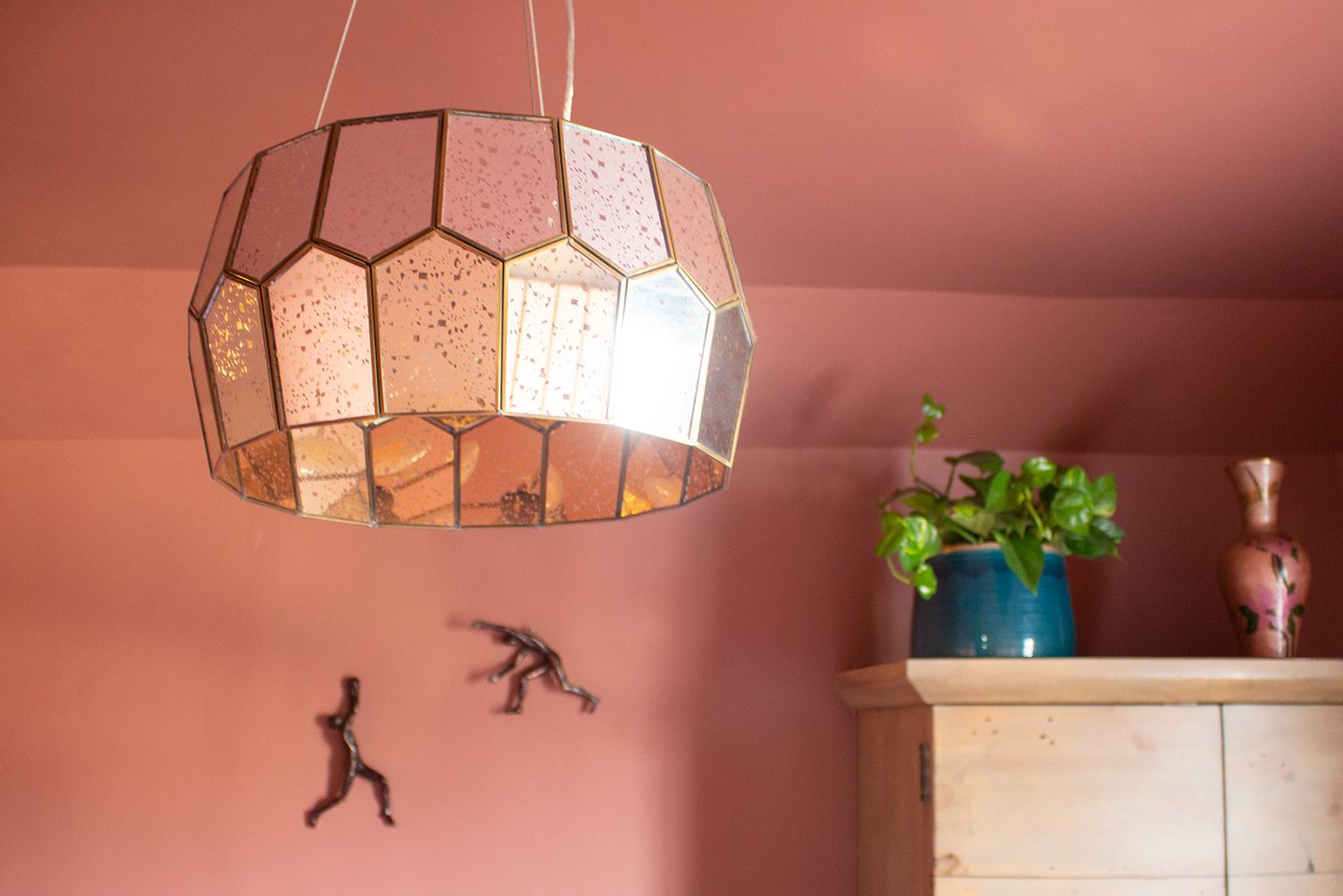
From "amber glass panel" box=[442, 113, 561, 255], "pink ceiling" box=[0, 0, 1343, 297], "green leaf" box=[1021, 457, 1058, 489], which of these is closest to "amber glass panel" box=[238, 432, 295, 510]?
"amber glass panel" box=[442, 113, 561, 255]

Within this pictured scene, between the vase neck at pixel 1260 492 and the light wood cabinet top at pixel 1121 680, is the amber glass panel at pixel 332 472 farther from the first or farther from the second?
the vase neck at pixel 1260 492

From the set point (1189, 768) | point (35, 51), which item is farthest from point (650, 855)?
point (35, 51)

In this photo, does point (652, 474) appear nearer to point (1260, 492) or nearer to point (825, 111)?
point (825, 111)

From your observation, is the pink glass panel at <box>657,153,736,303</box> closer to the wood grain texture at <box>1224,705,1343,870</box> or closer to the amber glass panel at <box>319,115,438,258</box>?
the amber glass panel at <box>319,115,438,258</box>

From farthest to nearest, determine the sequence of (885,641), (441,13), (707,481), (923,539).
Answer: (885,641), (923,539), (441,13), (707,481)

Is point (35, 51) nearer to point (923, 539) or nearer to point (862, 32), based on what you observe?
point (862, 32)

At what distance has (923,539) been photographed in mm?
2145

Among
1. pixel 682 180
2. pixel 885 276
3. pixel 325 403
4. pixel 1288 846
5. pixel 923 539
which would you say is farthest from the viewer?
pixel 885 276

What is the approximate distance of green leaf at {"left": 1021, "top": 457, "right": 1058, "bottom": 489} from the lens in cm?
216

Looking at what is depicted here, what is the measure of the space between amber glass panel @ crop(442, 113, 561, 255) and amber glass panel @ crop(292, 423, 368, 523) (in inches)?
16.5

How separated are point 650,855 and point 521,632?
512mm

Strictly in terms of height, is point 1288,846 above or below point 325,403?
below

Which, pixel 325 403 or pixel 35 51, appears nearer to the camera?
pixel 325 403

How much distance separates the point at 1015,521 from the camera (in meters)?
2.17
